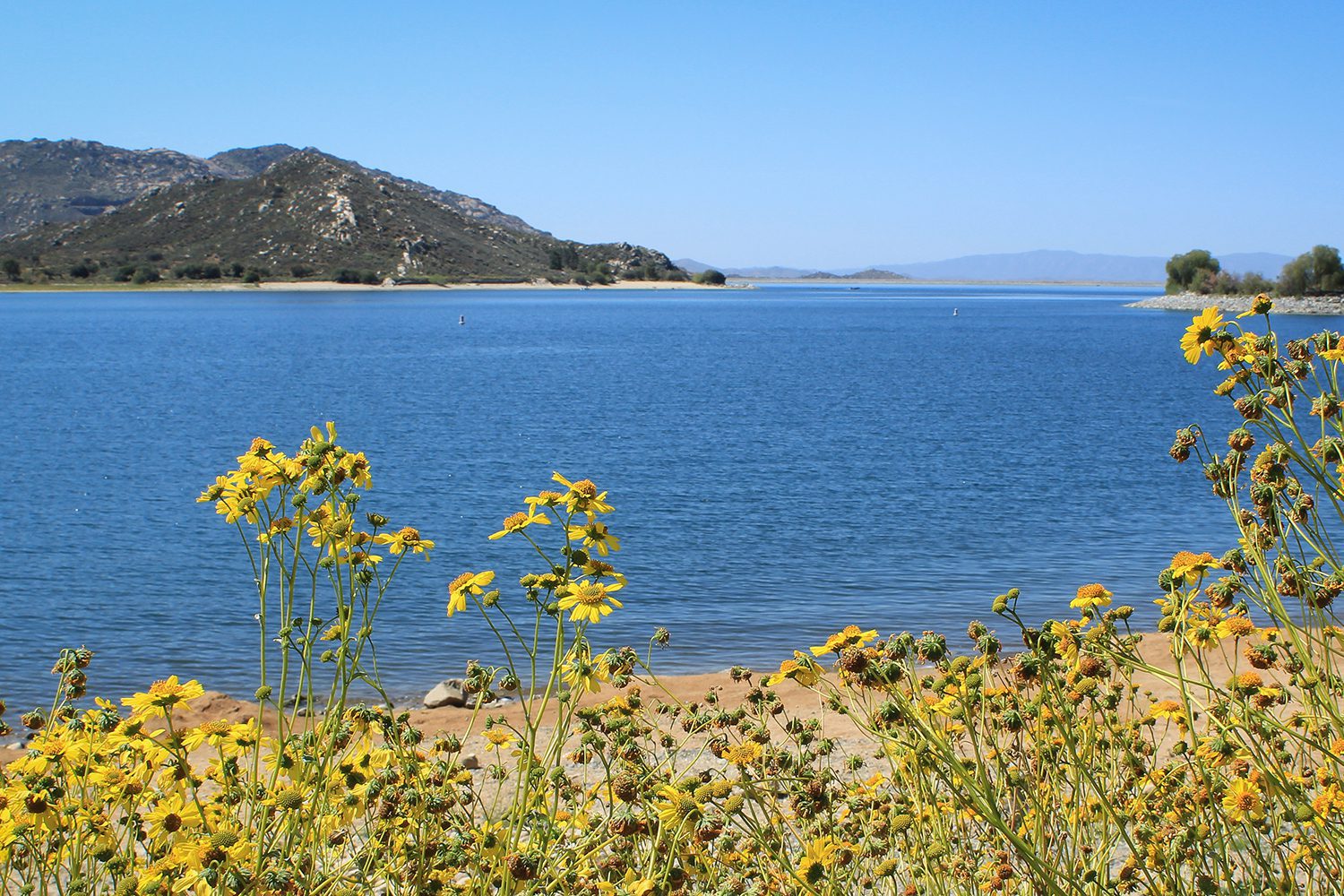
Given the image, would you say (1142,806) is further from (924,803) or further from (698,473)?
(698,473)

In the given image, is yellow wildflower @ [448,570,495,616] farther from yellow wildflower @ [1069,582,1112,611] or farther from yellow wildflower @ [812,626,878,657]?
yellow wildflower @ [1069,582,1112,611]

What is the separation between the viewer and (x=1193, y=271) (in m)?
140

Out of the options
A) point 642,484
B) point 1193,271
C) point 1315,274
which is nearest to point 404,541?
point 642,484

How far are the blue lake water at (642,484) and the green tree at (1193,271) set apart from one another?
8258cm

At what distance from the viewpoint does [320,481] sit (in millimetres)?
3301

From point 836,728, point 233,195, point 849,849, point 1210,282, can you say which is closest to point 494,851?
point 849,849

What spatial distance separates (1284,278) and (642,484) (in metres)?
115

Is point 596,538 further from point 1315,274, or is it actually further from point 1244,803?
point 1315,274

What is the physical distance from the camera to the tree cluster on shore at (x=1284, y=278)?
114m

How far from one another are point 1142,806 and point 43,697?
414 inches

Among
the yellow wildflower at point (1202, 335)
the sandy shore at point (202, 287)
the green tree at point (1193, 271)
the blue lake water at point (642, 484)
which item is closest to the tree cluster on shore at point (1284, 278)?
the green tree at point (1193, 271)

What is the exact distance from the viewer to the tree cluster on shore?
114m

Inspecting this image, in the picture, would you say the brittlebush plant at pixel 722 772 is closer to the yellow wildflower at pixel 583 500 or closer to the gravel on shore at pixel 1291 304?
the yellow wildflower at pixel 583 500

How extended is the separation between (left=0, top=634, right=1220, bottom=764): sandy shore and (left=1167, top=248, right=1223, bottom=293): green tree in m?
135
